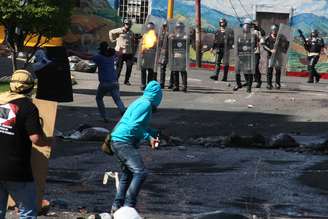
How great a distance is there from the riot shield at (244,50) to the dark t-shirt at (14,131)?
16558 mm

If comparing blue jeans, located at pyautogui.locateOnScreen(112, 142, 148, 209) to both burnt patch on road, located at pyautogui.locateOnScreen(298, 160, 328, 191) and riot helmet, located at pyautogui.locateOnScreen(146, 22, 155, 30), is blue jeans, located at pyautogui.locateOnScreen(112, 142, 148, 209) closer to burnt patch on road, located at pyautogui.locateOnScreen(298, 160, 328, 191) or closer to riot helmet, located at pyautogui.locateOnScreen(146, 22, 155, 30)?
burnt patch on road, located at pyautogui.locateOnScreen(298, 160, 328, 191)

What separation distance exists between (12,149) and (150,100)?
82.9 inches

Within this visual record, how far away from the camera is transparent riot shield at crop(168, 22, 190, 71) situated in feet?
73.9

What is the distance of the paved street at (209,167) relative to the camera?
9.09m

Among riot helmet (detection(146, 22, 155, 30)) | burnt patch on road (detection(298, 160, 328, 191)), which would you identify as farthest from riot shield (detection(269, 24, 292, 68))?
burnt patch on road (detection(298, 160, 328, 191))

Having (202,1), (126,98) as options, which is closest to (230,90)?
(126,98)

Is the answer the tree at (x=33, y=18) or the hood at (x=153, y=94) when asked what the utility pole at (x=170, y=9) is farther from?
the hood at (x=153, y=94)

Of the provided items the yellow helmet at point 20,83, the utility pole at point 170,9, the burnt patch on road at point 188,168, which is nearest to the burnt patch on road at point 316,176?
the burnt patch on road at point 188,168

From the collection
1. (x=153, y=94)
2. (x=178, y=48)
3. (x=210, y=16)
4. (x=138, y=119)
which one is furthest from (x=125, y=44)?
(x=138, y=119)

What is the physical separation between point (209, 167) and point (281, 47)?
1222 centimetres

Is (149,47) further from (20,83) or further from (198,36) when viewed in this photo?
(20,83)

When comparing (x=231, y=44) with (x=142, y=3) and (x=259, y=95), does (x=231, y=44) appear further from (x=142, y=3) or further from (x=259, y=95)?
(x=142, y=3)

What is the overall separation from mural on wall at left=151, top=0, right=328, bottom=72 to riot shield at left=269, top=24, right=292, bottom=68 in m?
10.6

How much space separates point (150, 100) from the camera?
8141 millimetres
